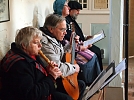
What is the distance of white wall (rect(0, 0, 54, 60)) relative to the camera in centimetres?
188

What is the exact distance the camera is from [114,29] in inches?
123

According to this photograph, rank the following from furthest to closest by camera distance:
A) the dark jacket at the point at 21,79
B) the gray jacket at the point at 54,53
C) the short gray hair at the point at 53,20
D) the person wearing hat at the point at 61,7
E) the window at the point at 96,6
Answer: the window at the point at 96,6 → the person wearing hat at the point at 61,7 → the short gray hair at the point at 53,20 → the gray jacket at the point at 54,53 → the dark jacket at the point at 21,79

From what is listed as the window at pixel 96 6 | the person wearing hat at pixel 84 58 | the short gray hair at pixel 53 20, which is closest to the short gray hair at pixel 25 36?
the short gray hair at pixel 53 20

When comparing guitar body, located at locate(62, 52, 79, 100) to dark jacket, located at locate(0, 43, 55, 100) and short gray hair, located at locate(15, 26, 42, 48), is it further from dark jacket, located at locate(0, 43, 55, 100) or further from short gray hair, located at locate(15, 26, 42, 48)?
short gray hair, located at locate(15, 26, 42, 48)

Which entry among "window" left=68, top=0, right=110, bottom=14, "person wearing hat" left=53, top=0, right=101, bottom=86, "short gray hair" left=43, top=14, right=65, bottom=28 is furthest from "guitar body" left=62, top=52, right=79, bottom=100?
"window" left=68, top=0, right=110, bottom=14

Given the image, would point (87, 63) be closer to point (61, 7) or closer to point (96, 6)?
point (61, 7)

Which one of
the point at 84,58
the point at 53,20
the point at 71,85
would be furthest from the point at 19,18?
the point at 84,58

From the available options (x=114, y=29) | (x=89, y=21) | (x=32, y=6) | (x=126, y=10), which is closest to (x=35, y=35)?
(x=126, y=10)

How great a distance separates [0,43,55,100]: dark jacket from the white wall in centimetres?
18

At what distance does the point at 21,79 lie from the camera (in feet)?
5.24

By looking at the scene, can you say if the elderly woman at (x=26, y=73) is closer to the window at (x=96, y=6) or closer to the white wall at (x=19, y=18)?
the white wall at (x=19, y=18)

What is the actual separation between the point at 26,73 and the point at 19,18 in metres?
0.67

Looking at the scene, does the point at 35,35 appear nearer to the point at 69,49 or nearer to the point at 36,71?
the point at 36,71

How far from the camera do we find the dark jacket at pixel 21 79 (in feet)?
5.27
